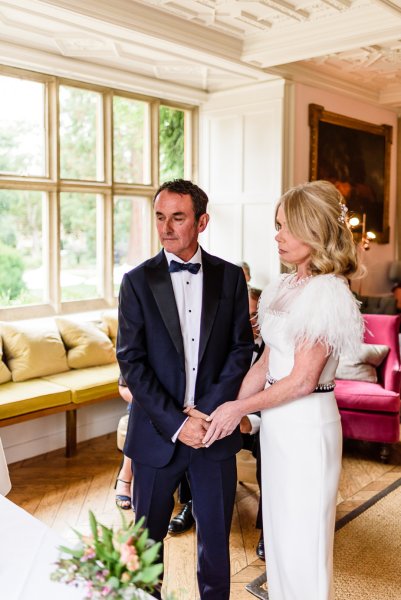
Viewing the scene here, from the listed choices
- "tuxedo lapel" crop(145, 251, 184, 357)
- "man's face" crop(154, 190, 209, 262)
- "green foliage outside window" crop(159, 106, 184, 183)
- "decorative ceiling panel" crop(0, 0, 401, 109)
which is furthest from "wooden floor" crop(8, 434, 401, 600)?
"decorative ceiling panel" crop(0, 0, 401, 109)

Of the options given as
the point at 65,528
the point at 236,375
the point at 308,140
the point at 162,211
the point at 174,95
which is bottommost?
the point at 65,528

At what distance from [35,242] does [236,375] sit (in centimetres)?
366

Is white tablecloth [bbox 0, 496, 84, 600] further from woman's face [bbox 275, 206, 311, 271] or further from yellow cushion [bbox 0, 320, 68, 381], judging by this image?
yellow cushion [bbox 0, 320, 68, 381]

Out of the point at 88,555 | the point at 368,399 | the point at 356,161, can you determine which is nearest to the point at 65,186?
the point at 368,399

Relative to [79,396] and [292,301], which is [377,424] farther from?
[292,301]

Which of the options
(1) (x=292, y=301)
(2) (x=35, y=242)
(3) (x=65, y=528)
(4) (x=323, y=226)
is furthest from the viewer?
(2) (x=35, y=242)

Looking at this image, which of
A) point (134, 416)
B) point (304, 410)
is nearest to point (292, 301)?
point (304, 410)

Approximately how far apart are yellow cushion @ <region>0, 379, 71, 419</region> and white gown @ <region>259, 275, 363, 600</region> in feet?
8.16

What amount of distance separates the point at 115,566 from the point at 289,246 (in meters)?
1.30

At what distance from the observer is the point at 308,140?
20.8 feet

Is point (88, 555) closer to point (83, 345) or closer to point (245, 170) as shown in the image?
point (83, 345)

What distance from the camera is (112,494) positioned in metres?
4.10

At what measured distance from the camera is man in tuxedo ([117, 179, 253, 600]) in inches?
88.0

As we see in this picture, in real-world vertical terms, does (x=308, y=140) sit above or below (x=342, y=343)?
above
